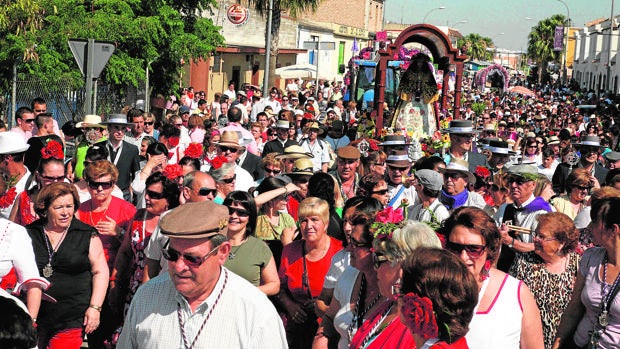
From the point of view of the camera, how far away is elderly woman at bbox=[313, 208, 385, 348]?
464 centimetres

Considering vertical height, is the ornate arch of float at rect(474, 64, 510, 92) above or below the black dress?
above

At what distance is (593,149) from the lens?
11.4m

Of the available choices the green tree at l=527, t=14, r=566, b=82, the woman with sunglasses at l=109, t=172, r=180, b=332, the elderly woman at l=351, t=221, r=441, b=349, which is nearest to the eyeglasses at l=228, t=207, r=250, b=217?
the woman with sunglasses at l=109, t=172, r=180, b=332

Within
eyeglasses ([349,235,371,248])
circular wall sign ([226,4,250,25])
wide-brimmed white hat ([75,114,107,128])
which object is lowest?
eyeglasses ([349,235,371,248])

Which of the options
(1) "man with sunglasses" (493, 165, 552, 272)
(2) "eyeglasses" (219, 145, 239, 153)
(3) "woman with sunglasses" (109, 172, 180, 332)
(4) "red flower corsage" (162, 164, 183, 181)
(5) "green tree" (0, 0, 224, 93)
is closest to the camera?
(3) "woman with sunglasses" (109, 172, 180, 332)

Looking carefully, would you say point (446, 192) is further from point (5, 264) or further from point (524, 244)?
point (5, 264)

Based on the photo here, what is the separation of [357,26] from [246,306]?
75.1 metres

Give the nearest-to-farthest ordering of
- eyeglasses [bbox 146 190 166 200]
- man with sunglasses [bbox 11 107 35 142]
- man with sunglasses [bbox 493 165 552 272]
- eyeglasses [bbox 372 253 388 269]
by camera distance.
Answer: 1. eyeglasses [bbox 372 253 388 269]
2. eyeglasses [bbox 146 190 166 200]
3. man with sunglasses [bbox 493 165 552 272]
4. man with sunglasses [bbox 11 107 35 142]

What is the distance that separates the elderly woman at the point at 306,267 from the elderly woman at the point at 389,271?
177cm

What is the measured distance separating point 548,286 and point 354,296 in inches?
68.7

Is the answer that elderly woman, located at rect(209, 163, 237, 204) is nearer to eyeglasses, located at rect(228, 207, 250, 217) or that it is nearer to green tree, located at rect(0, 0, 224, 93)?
eyeglasses, located at rect(228, 207, 250, 217)

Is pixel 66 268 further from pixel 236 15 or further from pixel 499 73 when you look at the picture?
pixel 499 73

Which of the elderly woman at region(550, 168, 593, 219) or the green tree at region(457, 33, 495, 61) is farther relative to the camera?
the green tree at region(457, 33, 495, 61)

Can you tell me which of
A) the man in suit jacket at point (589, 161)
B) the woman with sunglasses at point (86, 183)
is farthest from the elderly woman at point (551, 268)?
the man in suit jacket at point (589, 161)
